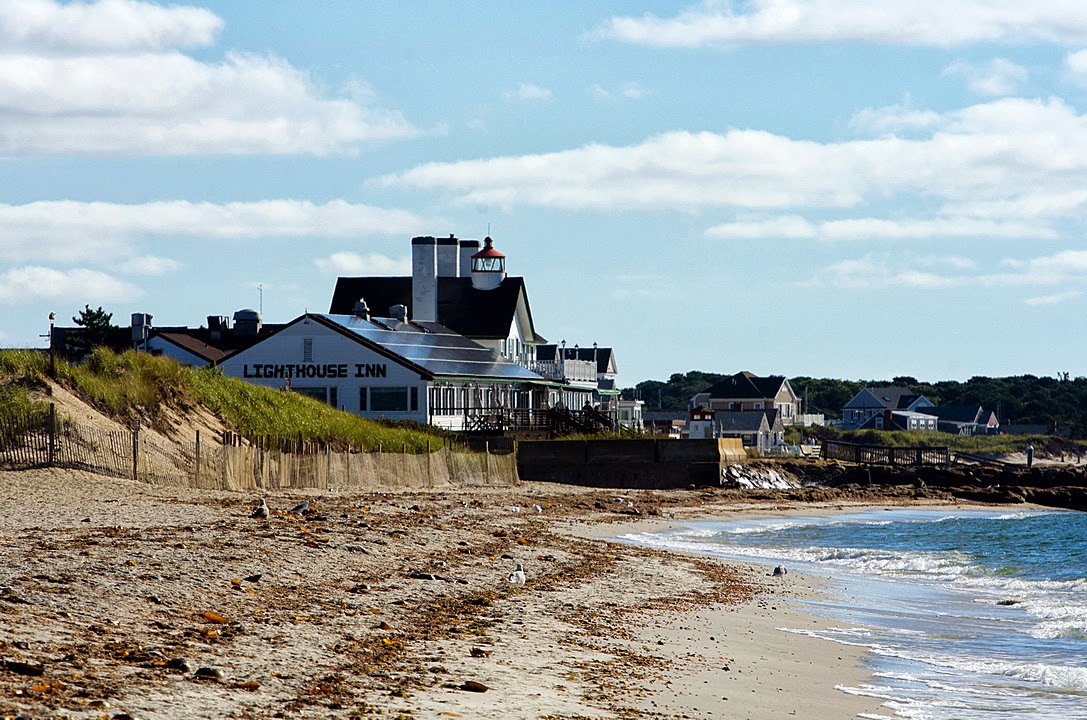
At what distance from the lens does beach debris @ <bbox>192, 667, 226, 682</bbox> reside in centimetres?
908

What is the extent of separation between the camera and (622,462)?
5250cm

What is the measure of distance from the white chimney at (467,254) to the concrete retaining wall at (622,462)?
24954 mm

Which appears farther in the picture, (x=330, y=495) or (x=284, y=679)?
(x=330, y=495)

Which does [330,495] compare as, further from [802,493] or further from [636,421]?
[636,421]

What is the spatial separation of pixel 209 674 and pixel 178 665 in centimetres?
27

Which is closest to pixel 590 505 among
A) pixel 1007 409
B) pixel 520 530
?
pixel 520 530

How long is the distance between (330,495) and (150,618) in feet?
65.5

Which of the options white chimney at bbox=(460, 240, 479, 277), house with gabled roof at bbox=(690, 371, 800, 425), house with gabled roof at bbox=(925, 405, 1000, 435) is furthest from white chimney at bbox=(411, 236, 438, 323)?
house with gabled roof at bbox=(925, 405, 1000, 435)

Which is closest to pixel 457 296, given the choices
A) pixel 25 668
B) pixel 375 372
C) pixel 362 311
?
pixel 362 311

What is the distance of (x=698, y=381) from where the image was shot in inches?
7092

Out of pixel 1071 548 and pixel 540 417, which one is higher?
pixel 540 417

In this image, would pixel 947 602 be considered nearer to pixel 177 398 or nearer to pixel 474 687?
pixel 474 687

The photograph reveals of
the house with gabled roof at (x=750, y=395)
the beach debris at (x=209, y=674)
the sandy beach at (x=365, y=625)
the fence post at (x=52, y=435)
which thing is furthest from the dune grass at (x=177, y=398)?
the house with gabled roof at (x=750, y=395)

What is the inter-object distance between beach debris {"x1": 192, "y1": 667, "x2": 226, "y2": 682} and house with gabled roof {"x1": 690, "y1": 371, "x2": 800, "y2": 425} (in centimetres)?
11482
